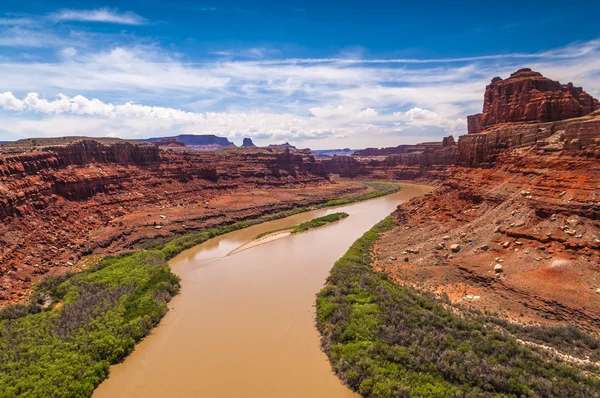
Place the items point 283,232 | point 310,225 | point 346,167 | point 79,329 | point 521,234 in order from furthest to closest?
point 346,167
point 310,225
point 283,232
point 521,234
point 79,329

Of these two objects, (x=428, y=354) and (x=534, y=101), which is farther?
(x=534, y=101)

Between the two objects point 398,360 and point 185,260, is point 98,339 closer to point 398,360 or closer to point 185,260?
point 398,360

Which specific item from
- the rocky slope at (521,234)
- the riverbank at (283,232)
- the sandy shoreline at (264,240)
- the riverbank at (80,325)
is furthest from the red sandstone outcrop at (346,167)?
the riverbank at (80,325)

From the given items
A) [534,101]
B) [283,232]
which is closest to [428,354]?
[283,232]

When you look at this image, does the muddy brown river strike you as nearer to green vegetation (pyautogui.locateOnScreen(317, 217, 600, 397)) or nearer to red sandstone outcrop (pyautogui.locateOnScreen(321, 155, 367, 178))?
green vegetation (pyautogui.locateOnScreen(317, 217, 600, 397))

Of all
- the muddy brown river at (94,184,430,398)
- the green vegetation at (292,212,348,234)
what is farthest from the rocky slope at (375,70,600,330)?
the green vegetation at (292,212,348,234)

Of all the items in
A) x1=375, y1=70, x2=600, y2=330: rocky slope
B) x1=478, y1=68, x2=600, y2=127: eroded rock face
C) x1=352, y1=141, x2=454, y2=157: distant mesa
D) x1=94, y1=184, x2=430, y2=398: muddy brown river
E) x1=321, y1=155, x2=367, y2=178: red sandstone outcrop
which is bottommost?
x1=94, y1=184, x2=430, y2=398: muddy brown river

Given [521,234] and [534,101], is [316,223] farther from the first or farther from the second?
[534,101]
